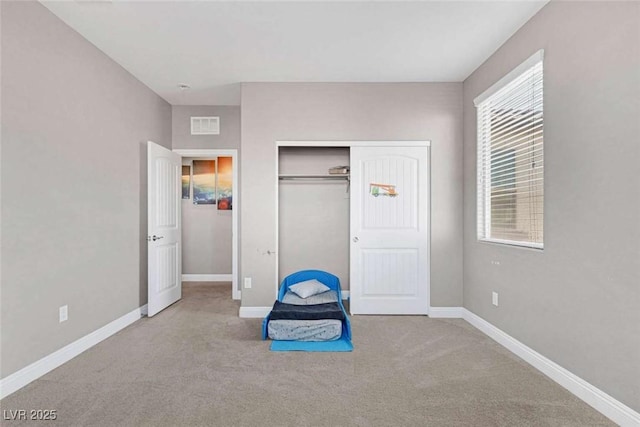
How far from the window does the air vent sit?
3423 mm

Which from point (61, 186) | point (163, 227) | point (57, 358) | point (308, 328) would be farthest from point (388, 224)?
point (57, 358)

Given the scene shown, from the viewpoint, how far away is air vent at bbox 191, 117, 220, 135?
4738 millimetres

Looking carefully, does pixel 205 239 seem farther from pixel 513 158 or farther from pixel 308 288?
pixel 513 158

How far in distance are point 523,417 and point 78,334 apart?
3.41 m

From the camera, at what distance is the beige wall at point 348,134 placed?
12.7 feet

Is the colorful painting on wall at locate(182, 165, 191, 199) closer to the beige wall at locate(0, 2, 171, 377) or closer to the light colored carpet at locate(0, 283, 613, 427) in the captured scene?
the beige wall at locate(0, 2, 171, 377)

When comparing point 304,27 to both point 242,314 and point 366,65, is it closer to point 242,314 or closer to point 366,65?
point 366,65

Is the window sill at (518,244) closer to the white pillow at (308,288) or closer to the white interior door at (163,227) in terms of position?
the white pillow at (308,288)

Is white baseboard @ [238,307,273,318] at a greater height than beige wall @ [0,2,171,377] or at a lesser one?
lesser

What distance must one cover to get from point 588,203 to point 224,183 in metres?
5.27

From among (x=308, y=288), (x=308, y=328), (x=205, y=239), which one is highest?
(x=205, y=239)

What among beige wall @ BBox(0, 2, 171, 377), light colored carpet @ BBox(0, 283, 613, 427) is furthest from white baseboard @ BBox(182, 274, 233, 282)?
light colored carpet @ BBox(0, 283, 613, 427)

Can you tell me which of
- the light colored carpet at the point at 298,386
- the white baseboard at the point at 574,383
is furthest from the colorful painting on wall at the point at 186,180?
the white baseboard at the point at 574,383

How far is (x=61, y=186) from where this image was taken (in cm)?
268
